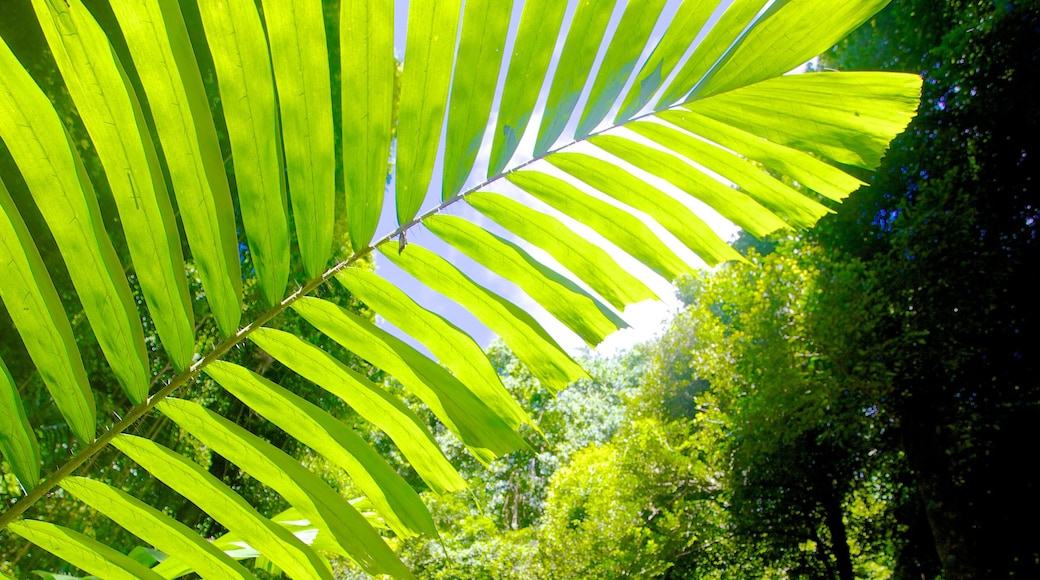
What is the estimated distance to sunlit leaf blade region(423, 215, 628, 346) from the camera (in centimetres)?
44

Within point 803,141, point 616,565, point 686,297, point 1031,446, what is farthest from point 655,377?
point 803,141

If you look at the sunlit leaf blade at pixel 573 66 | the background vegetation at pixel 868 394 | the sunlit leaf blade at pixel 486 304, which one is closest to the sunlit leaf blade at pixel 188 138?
the sunlit leaf blade at pixel 486 304

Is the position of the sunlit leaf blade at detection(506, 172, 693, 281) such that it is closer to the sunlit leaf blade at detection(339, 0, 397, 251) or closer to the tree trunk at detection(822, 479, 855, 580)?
the sunlit leaf blade at detection(339, 0, 397, 251)

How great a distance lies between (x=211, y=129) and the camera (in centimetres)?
36

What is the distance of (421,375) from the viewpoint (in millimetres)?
407

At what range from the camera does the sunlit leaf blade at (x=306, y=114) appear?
33cm

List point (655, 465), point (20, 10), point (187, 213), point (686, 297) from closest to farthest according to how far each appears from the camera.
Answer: point (187, 213) < point (20, 10) < point (655, 465) < point (686, 297)

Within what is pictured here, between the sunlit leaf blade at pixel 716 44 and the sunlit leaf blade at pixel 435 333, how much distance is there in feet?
0.78

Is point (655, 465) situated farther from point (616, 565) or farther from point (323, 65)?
point (323, 65)

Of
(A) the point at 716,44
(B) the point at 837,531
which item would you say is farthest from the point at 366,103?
(B) the point at 837,531

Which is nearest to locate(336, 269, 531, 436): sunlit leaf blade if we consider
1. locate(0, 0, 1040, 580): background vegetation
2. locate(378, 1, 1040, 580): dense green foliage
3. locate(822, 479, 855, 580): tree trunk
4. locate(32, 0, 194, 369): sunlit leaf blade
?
locate(32, 0, 194, 369): sunlit leaf blade

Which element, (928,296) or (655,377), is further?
(655,377)

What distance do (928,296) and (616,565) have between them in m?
3.91

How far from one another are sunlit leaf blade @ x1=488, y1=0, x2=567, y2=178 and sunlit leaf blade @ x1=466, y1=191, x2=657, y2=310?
1.2 inches
